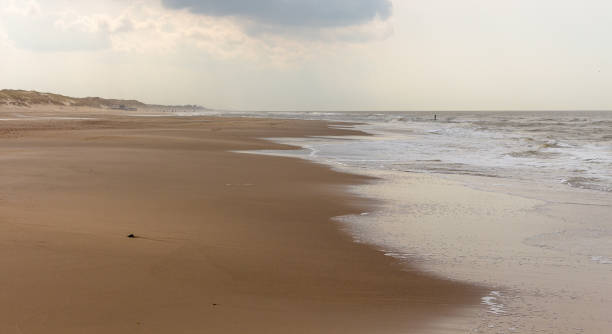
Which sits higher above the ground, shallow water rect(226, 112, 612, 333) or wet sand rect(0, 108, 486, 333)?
wet sand rect(0, 108, 486, 333)

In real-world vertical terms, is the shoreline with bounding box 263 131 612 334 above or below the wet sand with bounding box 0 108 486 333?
below

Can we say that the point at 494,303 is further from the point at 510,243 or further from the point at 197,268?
the point at 197,268

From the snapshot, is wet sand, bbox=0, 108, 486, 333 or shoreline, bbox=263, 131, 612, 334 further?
shoreline, bbox=263, 131, 612, 334

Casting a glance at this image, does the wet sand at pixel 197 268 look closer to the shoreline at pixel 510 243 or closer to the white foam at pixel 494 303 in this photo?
the white foam at pixel 494 303

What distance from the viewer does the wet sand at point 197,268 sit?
11.0 feet

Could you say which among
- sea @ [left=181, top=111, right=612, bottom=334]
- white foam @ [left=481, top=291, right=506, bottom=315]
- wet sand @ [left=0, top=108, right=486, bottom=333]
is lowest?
sea @ [left=181, top=111, right=612, bottom=334]

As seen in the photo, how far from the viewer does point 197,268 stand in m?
4.40

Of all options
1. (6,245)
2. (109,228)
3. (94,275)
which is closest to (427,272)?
(94,275)

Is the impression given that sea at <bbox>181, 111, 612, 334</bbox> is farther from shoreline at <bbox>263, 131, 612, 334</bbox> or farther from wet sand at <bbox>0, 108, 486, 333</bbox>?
wet sand at <bbox>0, 108, 486, 333</bbox>

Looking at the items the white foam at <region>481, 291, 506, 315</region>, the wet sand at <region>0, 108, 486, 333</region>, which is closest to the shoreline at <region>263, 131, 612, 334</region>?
the white foam at <region>481, 291, 506, 315</region>

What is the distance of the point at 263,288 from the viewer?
4031mm

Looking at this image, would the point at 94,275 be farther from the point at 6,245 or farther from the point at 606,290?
the point at 606,290

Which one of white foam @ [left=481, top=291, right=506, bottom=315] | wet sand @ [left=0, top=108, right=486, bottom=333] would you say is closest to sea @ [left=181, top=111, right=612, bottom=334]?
white foam @ [left=481, top=291, right=506, bottom=315]

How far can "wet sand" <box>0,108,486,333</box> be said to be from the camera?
3.35 metres
